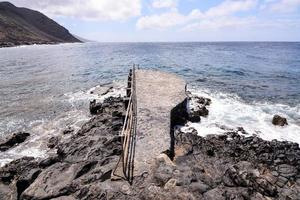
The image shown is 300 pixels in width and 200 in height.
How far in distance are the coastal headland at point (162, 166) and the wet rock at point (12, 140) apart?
2.03 m

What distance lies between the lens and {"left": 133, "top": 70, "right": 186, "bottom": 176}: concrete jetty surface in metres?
12.3

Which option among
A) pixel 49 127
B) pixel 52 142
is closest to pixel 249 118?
pixel 52 142

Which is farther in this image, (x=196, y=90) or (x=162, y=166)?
(x=196, y=90)

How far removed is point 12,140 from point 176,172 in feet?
37.9

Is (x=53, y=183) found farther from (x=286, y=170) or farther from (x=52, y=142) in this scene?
(x=286, y=170)

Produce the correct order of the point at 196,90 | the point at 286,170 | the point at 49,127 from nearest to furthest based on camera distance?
1. the point at 286,170
2. the point at 49,127
3. the point at 196,90

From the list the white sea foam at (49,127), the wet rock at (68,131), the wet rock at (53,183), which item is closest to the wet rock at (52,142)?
the white sea foam at (49,127)

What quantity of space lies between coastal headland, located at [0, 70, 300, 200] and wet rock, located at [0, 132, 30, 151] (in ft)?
6.66

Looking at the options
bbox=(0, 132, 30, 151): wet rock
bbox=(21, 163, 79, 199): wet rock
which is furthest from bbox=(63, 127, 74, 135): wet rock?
bbox=(21, 163, 79, 199): wet rock

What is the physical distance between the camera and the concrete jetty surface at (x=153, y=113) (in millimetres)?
12344

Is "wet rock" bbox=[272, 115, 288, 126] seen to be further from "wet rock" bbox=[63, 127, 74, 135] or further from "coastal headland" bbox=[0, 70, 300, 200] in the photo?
"wet rock" bbox=[63, 127, 74, 135]

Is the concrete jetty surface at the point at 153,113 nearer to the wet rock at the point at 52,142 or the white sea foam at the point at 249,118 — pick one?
the white sea foam at the point at 249,118

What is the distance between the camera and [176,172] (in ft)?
35.5

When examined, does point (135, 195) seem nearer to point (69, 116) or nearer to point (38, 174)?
point (38, 174)
